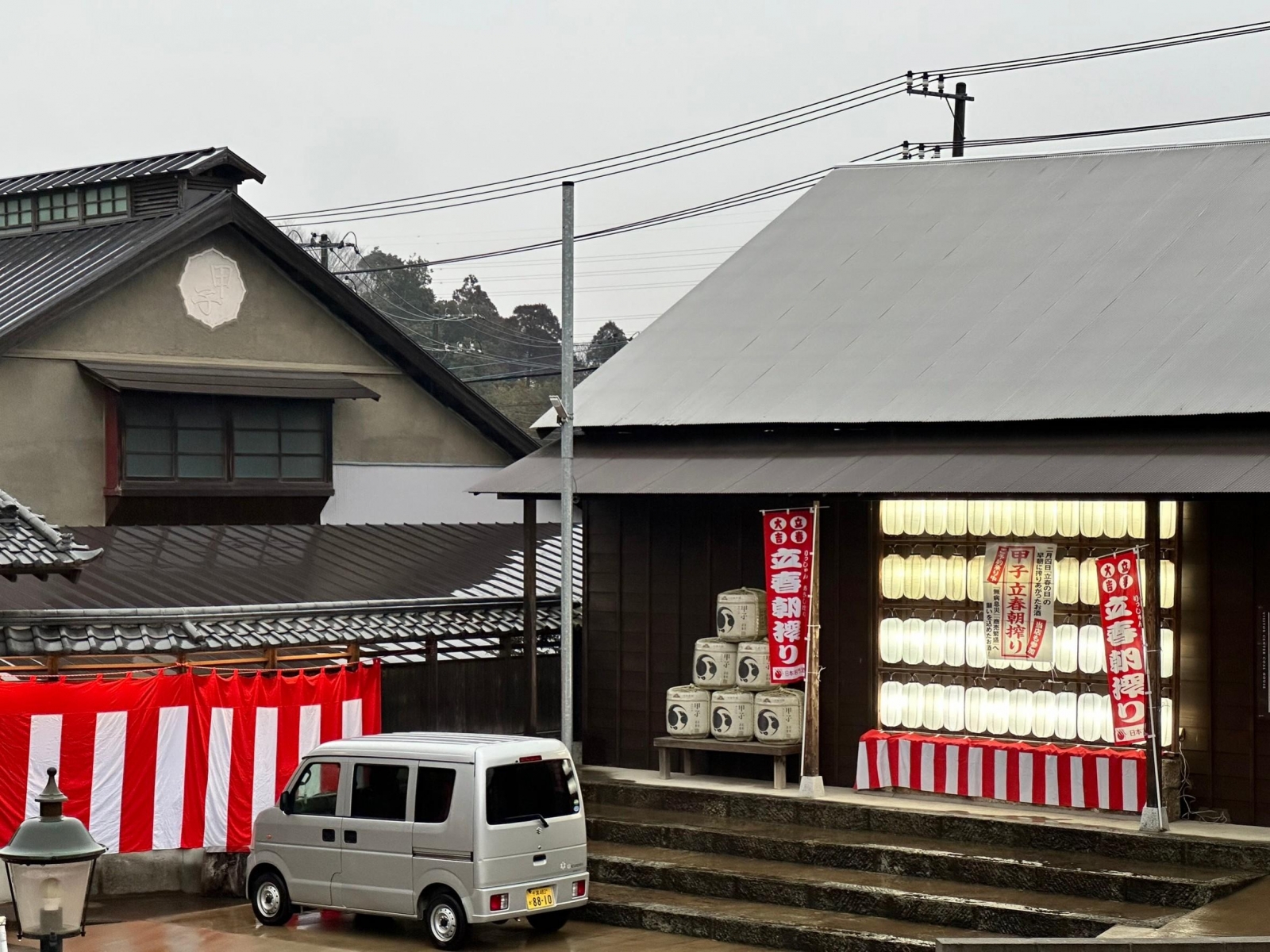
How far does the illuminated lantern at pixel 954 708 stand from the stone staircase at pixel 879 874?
4.91 feet

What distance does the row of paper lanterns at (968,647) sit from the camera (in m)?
17.8

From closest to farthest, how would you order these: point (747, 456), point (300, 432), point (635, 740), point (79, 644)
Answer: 1. point (79, 644)
2. point (747, 456)
3. point (635, 740)
4. point (300, 432)

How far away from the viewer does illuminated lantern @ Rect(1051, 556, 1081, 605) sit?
58.9ft

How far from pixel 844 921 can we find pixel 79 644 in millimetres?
8253

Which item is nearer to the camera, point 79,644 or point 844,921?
point 844,921

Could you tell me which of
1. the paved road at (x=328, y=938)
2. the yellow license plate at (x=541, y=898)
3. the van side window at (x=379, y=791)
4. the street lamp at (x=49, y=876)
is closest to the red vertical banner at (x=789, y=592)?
the paved road at (x=328, y=938)

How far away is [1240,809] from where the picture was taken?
16.8 m

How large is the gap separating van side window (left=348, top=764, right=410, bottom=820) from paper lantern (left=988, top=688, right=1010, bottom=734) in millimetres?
6387

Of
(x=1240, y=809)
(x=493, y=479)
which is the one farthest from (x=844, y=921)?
(x=493, y=479)

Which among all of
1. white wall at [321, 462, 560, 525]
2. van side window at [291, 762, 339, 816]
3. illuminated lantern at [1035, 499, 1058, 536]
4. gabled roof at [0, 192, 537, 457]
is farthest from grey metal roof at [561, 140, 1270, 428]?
gabled roof at [0, 192, 537, 457]

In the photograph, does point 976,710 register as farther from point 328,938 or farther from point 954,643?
point 328,938

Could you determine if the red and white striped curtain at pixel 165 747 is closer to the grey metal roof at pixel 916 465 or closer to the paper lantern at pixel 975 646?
the grey metal roof at pixel 916 465

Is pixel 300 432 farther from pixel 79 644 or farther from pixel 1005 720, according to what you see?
pixel 1005 720

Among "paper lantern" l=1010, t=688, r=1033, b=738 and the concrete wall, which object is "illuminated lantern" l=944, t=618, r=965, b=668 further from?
the concrete wall
